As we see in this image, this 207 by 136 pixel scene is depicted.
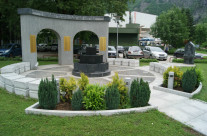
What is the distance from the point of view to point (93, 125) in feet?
16.8

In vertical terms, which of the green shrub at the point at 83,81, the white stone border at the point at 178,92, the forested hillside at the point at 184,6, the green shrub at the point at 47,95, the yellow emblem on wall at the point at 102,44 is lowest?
the white stone border at the point at 178,92

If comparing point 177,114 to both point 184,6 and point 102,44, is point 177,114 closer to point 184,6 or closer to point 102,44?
point 102,44

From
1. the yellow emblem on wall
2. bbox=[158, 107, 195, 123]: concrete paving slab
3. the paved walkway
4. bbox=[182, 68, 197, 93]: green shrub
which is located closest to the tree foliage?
the yellow emblem on wall

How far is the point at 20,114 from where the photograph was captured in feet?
18.9

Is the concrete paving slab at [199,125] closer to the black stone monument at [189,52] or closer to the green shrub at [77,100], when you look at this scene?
the green shrub at [77,100]

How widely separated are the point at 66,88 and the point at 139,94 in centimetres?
260

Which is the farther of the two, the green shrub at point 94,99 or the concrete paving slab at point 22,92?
the concrete paving slab at point 22,92

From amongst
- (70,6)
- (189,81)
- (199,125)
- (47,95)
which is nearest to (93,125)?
(47,95)

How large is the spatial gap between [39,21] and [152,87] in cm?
1061

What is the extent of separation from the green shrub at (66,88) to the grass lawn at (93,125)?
1236 millimetres

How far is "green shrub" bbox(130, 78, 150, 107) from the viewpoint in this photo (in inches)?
242

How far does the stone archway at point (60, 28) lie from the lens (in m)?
13.9

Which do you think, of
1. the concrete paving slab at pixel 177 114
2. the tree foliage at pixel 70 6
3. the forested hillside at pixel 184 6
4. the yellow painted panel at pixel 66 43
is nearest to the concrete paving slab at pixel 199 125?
the concrete paving slab at pixel 177 114

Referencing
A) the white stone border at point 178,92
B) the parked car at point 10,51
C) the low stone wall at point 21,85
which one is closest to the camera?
the low stone wall at point 21,85
